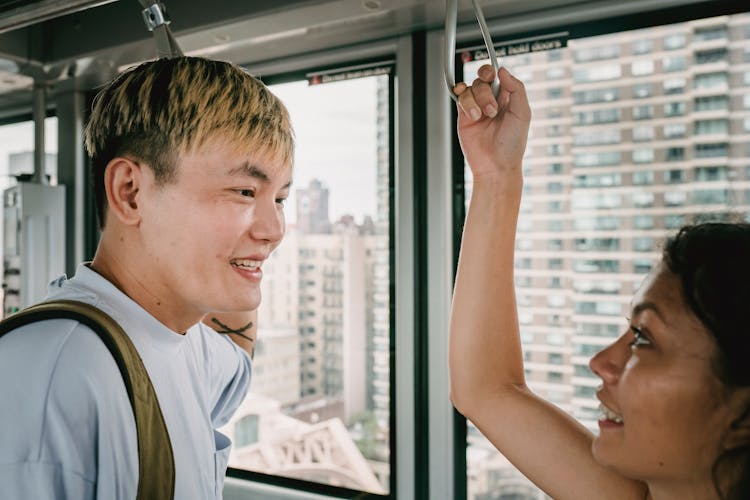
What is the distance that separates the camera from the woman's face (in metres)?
1.06

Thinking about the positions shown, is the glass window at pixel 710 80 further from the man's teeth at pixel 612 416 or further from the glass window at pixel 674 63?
the man's teeth at pixel 612 416

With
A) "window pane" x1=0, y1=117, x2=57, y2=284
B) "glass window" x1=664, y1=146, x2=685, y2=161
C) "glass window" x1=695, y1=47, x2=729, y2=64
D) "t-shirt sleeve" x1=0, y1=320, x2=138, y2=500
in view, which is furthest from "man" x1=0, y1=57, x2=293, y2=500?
"window pane" x1=0, y1=117, x2=57, y2=284

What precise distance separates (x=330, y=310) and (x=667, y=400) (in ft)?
5.43

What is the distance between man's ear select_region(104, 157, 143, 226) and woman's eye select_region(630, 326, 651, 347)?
36.4 inches

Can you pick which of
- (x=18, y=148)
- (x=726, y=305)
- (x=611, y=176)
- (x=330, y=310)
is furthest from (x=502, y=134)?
(x=18, y=148)

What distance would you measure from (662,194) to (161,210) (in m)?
1.52

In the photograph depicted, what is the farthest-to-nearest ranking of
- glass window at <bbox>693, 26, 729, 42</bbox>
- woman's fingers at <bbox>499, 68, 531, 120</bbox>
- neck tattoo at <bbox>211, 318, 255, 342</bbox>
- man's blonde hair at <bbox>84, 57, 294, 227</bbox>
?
glass window at <bbox>693, 26, 729, 42</bbox>, neck tattoo at <bbox>211, 318, 255, 342</bbox>, woman's fingers at <bbox>499, 68, 531, 120</bbox>, man's blonde hair at <bbox>84, 57, 294, 227</bbox>

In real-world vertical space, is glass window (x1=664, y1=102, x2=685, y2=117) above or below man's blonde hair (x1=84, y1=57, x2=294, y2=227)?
above

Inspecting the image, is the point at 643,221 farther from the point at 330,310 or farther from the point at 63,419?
the point at 63,419

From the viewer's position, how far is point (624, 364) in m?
1.17

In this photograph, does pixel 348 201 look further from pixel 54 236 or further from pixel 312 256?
pixel 54 236

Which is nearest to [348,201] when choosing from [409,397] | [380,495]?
[409,397]

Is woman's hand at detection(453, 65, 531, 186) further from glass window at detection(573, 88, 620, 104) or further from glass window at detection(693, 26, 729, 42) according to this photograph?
glass window at detection(693, 26, 729, 42)

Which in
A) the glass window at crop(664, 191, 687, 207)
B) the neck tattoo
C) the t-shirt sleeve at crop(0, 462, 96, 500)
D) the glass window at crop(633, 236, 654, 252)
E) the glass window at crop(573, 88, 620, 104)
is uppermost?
the glass window at crop(573, 88, 620, 104)
